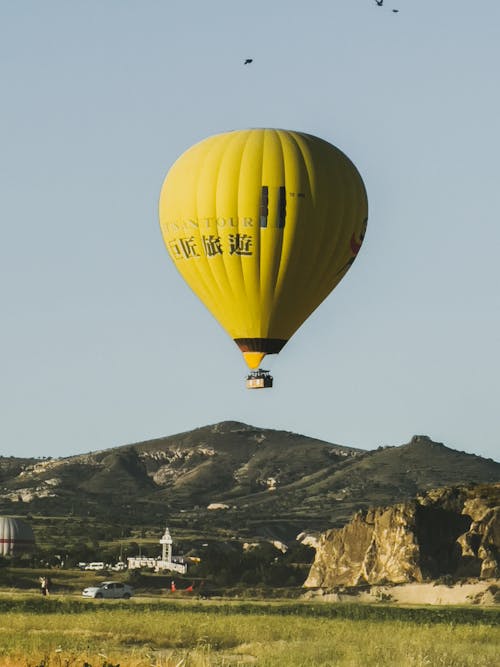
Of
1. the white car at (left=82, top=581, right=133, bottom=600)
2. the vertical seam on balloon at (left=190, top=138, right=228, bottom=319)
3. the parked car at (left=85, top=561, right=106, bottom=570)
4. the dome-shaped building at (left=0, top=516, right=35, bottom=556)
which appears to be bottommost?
the white car at (left=82, top=581, right=133, bottom=600)

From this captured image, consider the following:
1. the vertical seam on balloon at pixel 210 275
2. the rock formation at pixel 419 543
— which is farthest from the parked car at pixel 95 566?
the vertical seam on balloon at pixel 210 275

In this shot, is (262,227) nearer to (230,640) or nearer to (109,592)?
(230,640)

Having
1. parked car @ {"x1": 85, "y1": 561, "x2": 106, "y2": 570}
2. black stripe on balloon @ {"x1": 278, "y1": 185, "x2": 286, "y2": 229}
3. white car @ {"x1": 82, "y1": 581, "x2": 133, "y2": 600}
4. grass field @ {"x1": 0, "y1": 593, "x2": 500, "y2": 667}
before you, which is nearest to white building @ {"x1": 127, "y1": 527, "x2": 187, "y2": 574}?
parked car @ {"x1": 85, "y1": 561, "x2": 106, "y2": 570}

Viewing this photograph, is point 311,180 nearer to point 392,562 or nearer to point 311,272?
point 311,272

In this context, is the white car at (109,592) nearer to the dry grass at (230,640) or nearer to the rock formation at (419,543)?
the dry grass at (230,640)

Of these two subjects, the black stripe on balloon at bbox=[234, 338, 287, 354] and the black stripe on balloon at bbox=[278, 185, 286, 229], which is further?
the black stripe on balloon at bbox=[234, 338, 287, 354]

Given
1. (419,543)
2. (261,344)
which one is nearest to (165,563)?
(419,543)

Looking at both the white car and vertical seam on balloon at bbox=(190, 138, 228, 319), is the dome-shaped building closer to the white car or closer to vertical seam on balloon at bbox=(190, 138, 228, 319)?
the white car
